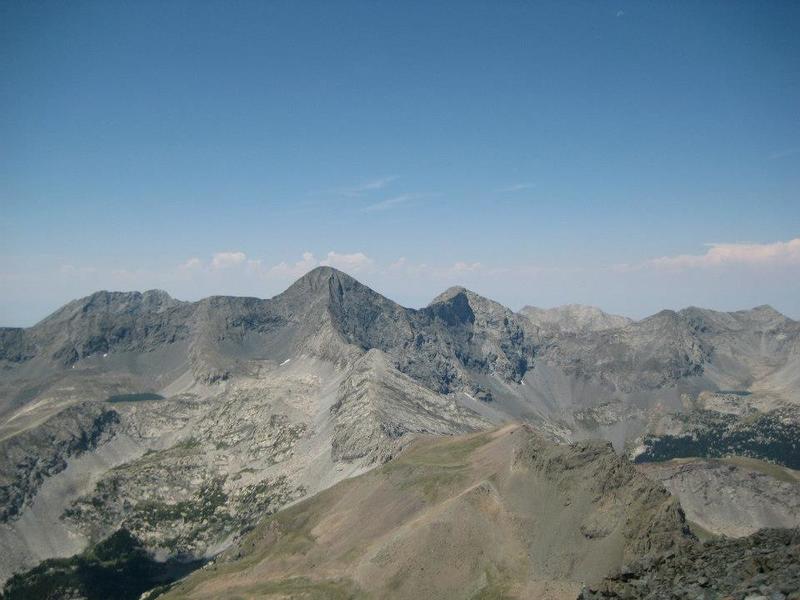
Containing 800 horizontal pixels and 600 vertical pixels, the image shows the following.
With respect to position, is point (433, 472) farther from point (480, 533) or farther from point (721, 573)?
point (721, 573)

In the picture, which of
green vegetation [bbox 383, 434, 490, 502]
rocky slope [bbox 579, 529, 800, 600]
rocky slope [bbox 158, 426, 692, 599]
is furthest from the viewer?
green vegetation [bbox 383, 434, 490, 502]

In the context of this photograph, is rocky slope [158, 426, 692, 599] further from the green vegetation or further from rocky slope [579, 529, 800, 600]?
rocky slope [579, 529, 800, 600]

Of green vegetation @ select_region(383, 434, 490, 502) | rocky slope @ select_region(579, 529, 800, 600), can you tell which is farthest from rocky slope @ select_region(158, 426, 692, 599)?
rocky slope @ select_region(579, 529, 800, 600)

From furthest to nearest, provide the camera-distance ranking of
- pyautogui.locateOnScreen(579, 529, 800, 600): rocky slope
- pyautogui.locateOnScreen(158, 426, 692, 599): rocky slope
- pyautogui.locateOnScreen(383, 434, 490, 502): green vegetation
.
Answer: pyautogui.locateOnScreen(383, 434, 490, 502): green vegetation → pyautogui.locateOnScreen(158, 426, 692, 599): rocky slope → pyautogui.locateOnScreen(579, 529, 800, 600): rocky slope

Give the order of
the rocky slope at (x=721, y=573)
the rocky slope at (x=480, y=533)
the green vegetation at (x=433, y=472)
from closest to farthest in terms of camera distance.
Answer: the rocky slope at (x=721, y=573) → the rocky slope at (x=480, y=533) → the green vegetation at (x=433, y=472)

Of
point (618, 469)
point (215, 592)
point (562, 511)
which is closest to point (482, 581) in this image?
point (562, 511)

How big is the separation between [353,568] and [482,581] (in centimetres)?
3446

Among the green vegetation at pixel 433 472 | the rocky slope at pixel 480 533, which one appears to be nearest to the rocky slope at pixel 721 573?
the rocky slope at pixel 480 533

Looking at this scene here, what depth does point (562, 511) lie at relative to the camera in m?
141

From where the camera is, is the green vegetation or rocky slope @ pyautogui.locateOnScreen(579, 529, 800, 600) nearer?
rocky slope @ pyautogui.locateOnScreen(579, 529, 800, 600)

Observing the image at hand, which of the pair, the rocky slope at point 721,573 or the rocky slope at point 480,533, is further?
the rocky slope at point 480,533

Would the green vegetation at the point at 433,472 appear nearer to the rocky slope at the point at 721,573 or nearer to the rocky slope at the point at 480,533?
the rocky slope at the point at 480,533

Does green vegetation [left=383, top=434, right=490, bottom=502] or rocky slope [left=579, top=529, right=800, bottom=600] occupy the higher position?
rocky slope [left=579, top=529, right=800, bottom=600]

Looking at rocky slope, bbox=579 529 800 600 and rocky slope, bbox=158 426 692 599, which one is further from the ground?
rocky slope, bbox=579 529 800 600
